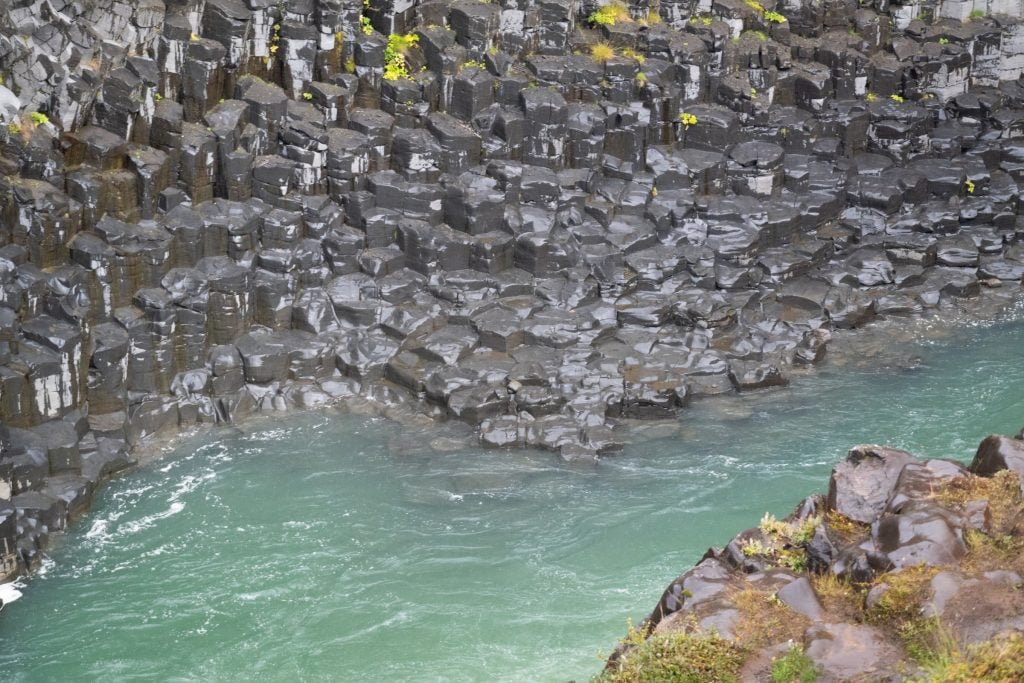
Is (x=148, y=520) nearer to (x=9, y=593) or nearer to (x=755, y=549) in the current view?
(x=9, y=593)

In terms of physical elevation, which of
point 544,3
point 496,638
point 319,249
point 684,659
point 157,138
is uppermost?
point 544,3

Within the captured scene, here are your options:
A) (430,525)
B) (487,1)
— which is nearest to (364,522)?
(430,525)

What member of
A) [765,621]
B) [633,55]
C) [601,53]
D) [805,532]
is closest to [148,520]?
[805,532]

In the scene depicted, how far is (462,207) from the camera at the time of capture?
2950cm

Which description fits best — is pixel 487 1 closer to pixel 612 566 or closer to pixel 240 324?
pixel 240 324

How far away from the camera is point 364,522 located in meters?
23.2

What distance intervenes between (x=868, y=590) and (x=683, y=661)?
2.14 m

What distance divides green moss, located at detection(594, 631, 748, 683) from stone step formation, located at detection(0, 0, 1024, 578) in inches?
470

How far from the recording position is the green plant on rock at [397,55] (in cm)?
3030

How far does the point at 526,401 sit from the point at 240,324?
6254mm

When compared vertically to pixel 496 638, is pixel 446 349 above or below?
above

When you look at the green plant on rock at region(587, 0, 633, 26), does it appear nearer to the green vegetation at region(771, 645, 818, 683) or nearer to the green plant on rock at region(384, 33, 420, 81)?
Result: the green plant on rock at region(384, 33, 420, 81)

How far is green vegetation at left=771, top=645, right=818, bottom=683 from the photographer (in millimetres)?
12672

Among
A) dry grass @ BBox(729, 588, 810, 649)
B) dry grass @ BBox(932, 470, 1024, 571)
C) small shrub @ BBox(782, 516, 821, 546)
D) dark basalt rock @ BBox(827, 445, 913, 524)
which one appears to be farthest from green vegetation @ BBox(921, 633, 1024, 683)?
dark basalt rock @ BBox(827, 445, 913, 524)
